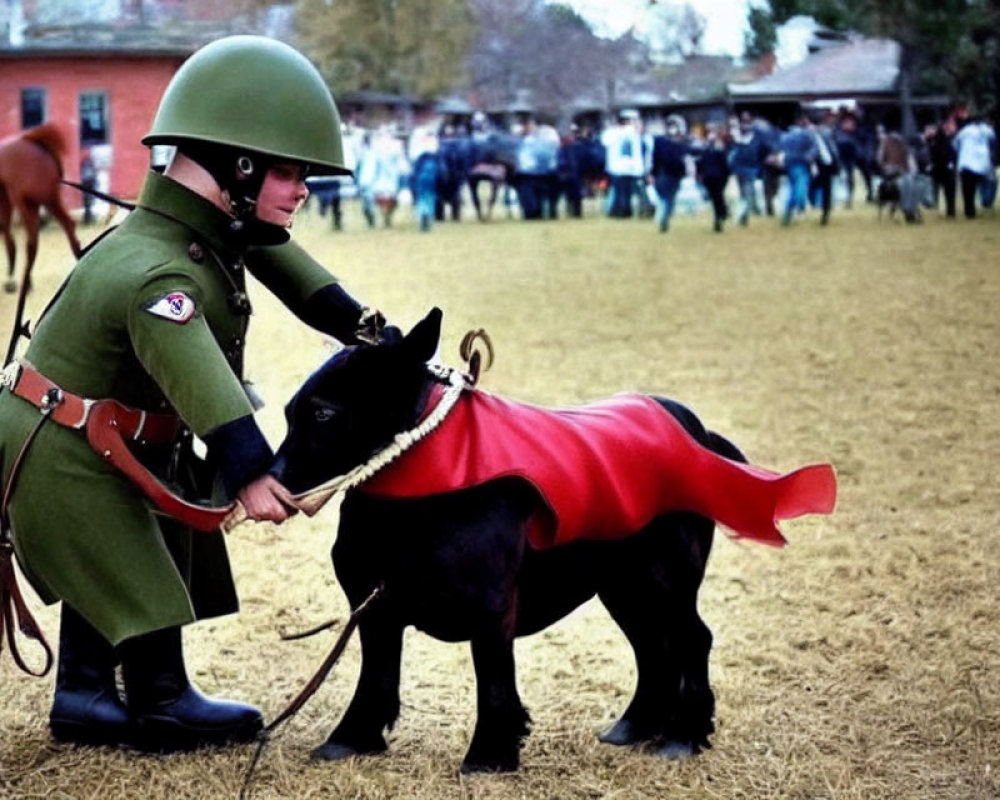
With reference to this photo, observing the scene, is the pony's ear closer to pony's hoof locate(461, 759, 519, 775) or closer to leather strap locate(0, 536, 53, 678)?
pony's hoof locate(461, 759, 519, 775)

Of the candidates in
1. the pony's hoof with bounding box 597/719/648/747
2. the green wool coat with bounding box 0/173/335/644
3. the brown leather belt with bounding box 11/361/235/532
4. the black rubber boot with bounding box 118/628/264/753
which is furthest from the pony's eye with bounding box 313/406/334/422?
the pony's hoof with bounding box 597/719/648/747

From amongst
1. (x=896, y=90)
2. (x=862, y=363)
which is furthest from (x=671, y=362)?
(x=896, y=90)

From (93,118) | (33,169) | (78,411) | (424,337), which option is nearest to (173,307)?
(78,411)

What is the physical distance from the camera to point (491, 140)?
28078mm

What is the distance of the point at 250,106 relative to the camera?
11.1ft

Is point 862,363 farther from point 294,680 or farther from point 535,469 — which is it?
point 535,469

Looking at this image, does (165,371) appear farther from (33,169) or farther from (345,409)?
(33,169)

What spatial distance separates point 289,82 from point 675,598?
4.97 ft

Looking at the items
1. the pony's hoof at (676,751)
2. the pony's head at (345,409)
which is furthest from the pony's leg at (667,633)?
the pony's head at (345,409)

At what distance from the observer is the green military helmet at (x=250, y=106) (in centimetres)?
339

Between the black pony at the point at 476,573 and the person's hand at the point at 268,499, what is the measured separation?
3 centimetres

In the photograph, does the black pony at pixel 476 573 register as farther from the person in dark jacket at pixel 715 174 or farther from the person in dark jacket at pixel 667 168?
the person in dark jacket at pixel 667 168

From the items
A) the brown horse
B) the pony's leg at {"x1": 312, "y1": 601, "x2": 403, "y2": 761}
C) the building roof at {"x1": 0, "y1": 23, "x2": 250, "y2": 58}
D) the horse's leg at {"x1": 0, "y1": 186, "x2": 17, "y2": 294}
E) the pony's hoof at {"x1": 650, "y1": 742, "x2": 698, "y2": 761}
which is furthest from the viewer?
the building roof at {"x1": 0, "y1": 23, "x2": 250, "y2": 58}

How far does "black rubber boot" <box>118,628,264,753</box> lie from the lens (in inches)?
151
